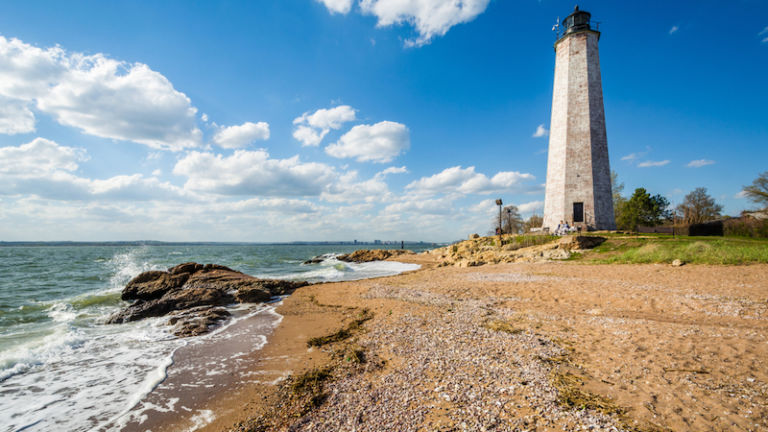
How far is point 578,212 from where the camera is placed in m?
25.0

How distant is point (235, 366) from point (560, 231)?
84.5 feet

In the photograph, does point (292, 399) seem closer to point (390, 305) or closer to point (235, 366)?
point (235, 366)

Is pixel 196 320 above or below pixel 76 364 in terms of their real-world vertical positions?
above

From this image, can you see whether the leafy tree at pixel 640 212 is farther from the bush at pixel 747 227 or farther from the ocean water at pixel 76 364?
the ocean water at pixel 76 364

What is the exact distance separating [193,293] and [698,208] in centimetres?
5359

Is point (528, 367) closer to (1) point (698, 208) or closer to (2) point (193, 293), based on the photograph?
(2) point (193, 293)

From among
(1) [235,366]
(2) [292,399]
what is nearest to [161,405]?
(1) [235,366]

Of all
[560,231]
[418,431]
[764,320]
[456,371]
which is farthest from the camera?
[560,231]

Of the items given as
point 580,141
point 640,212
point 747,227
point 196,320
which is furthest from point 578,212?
point 196,320

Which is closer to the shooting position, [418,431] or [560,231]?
[418,431]

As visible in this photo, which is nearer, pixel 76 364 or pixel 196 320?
pixel 76 364

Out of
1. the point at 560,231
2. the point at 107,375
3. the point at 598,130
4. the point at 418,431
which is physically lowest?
the point at 107,375

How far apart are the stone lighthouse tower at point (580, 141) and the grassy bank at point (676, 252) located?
5557 mm

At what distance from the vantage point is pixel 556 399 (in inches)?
153
